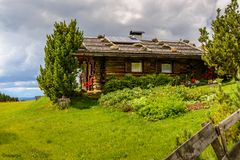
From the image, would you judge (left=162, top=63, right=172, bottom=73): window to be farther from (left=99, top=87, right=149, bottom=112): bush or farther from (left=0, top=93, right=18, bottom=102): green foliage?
(left=0, top=93, right=18, bottom=102): green foliage

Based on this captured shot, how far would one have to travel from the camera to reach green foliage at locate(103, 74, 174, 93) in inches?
1444

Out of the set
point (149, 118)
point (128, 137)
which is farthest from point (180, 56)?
point (128, 137)

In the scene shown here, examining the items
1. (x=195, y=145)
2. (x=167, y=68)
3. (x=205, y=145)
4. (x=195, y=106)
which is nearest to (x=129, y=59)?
(x=167, y=68)

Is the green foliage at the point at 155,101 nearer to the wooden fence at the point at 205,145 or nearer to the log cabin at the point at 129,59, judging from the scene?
the log cabin at the point at 129,59

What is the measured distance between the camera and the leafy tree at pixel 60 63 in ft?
111

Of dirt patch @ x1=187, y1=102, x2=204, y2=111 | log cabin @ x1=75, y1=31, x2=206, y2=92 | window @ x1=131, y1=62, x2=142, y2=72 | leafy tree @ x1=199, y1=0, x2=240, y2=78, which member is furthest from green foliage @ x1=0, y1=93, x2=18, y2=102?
dirt patch @ x1=187, y1=102, x2=204, y2=111

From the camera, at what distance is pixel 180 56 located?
41.7 m

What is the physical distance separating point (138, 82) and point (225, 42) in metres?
8.43

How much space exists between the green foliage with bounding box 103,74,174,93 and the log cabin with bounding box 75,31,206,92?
2.09m

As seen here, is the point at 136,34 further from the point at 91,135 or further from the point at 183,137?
the point at 183,137

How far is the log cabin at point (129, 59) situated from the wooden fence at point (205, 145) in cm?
2922

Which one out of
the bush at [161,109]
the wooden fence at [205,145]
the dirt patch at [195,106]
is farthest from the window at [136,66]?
the wooden fence at [205,145]

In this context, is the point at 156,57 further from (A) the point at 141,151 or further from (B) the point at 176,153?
(B) the point at 176,153

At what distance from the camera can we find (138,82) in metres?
37.9
